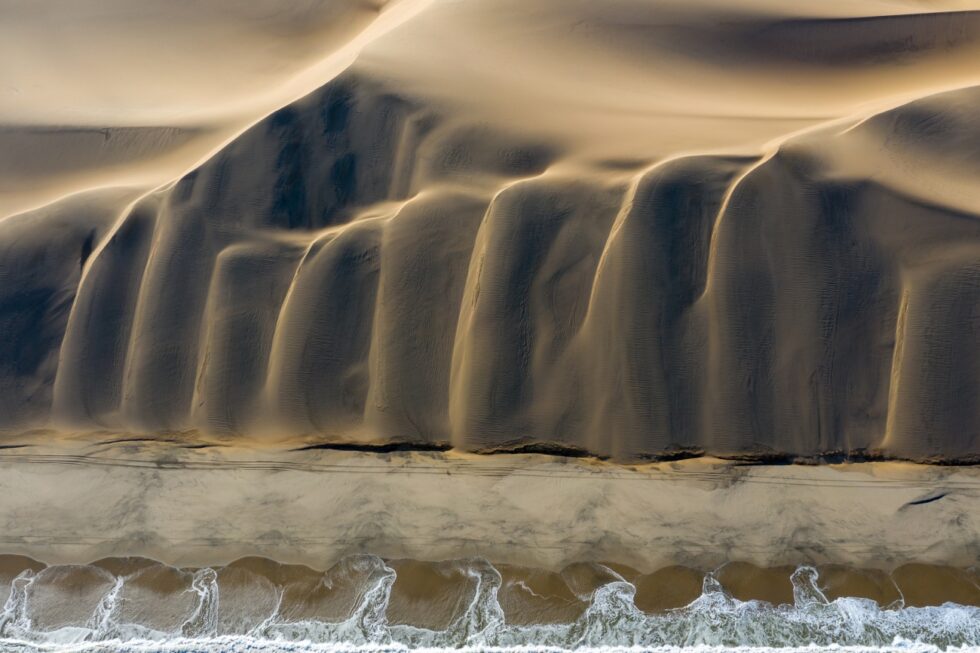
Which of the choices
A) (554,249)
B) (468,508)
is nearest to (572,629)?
(468,508)

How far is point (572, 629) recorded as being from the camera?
17.5 feet

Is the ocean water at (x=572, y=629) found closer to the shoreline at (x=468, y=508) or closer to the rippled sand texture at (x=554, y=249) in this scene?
the shoreline at (x=468, y=508)

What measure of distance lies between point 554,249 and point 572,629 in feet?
10.7

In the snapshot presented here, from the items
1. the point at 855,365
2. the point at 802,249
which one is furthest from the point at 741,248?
the point at 855,365

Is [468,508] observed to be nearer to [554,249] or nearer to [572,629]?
[572,629]

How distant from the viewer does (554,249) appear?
541cm

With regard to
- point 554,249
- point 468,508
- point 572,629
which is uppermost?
point 554,249

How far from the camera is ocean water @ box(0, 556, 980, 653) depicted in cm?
529

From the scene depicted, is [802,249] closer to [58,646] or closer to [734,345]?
[734,345]

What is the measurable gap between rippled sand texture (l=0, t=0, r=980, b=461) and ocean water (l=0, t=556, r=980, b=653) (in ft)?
4.24

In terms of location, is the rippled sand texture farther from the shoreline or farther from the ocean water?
the ocean water

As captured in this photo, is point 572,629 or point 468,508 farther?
point 468,508

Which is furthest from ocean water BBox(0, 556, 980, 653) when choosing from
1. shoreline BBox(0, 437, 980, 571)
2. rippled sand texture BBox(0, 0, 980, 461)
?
rippled sand texture BBox(0, 0, 980, 461)

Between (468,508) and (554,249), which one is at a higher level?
(554,249)
